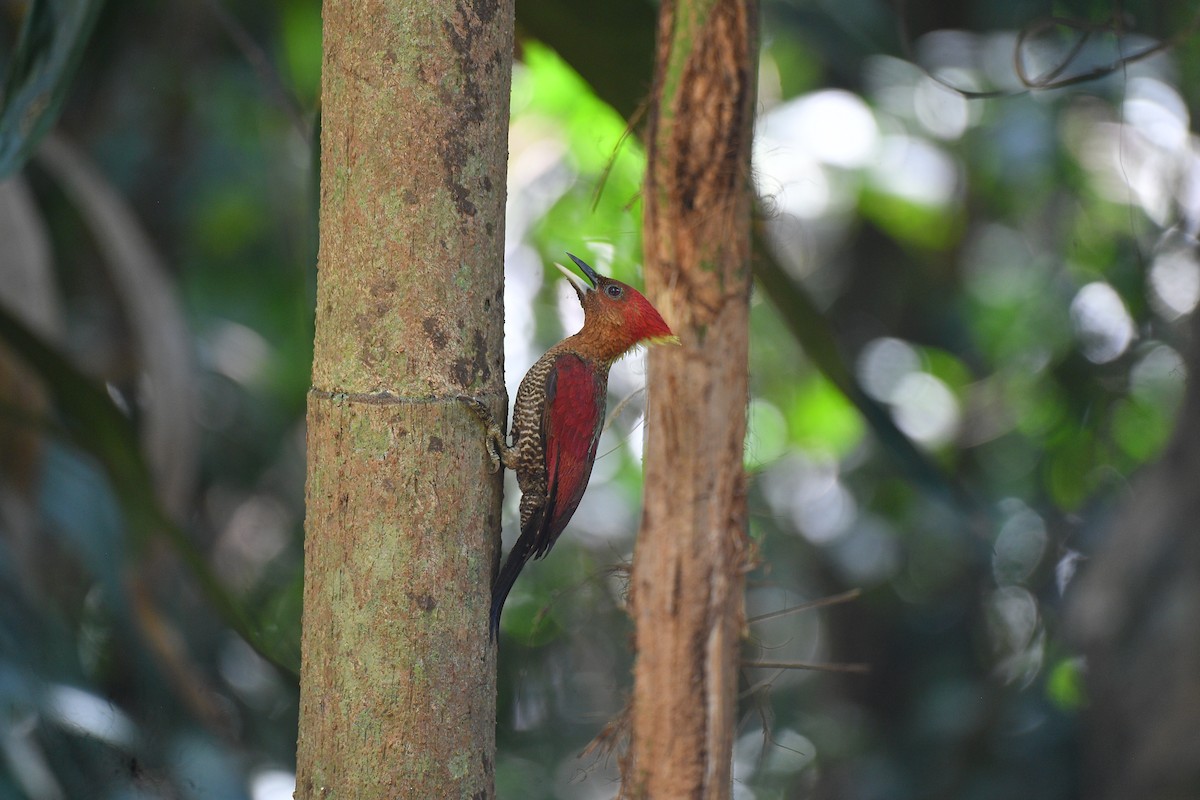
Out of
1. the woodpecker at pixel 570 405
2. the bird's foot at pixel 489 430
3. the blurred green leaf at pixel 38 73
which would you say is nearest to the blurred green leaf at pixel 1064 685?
the woodpecker at pixel 570 405

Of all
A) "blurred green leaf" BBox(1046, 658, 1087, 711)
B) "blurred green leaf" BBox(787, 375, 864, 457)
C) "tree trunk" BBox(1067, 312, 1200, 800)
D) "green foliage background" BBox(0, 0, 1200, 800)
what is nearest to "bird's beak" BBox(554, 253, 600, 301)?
"green foliage background" BBox(0, 0, 1200, 800)

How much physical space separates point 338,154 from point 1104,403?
4.49 m

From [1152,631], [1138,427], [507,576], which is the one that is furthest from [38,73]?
[1138,427]

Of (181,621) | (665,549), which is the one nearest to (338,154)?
(665,549)

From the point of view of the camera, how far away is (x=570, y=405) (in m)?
2.00

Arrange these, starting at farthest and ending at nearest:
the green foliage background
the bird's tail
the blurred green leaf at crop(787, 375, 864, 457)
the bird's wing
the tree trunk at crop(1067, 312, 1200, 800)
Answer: the blurred green leaf at crop(787, 375, 864, 457), the green foliage background, the tree trunk at crop(1067, 312, 1200, 800), the bird's wing, the bird's tail

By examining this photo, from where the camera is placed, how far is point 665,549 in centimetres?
205

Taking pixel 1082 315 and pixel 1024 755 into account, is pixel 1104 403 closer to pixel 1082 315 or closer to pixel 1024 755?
pixel 1082 315

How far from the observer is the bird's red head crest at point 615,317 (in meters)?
1.96

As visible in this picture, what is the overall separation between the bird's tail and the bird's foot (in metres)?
0.18

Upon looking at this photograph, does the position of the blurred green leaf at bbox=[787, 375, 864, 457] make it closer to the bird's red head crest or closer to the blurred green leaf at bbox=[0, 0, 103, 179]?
the bird's red head crest

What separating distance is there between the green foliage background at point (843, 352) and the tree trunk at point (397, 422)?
2030 millimetres

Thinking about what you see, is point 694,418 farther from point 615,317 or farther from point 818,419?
point 818,419

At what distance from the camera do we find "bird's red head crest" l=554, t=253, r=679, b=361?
6.45 ft
